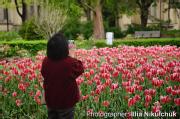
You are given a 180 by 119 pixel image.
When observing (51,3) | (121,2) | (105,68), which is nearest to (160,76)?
(105,68)

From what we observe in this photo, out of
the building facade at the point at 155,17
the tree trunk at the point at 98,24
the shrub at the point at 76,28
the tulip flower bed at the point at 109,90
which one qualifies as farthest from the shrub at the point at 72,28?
the tulip flower bed at the point at 109,90

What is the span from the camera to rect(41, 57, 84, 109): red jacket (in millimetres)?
4785

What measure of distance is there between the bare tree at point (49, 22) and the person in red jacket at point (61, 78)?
61.2 ft

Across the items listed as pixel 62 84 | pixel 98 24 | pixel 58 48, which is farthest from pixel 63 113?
pixel 98 24

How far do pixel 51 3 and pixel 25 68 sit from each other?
67.2ft

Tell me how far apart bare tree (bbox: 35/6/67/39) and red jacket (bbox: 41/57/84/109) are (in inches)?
735

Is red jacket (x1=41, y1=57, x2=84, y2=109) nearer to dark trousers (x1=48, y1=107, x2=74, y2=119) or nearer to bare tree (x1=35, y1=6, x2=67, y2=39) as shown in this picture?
dark trousers (x1=48, y1=107, x2=74, y2=119)

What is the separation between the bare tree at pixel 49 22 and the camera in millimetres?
24266

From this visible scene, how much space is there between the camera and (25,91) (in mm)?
7562

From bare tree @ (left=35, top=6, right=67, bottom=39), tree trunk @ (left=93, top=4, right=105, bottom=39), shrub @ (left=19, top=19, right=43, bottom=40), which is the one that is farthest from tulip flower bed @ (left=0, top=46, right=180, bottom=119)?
tree trunk @ (left=93, top=4, right=105, bottom=39)

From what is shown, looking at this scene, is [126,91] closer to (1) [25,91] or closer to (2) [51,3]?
(1) [25,91]

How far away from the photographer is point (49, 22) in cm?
2466

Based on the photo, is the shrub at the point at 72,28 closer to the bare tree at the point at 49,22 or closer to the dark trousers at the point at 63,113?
the bare tree at the point at 49,22

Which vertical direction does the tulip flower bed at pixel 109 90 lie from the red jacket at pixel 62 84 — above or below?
below
